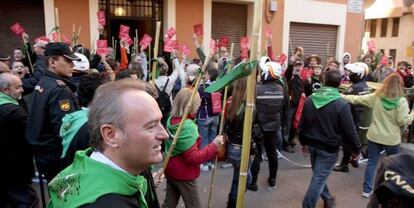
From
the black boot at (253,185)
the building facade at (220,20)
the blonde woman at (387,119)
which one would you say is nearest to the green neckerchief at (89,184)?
the black boot at (253,185)

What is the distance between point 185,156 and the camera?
10.5 feet

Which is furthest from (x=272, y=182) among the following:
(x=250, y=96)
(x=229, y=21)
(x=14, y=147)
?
(x=229, y=21)

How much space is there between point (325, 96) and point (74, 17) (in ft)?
25.3

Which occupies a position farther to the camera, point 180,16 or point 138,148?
point 180,16

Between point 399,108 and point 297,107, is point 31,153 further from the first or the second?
point 297,107

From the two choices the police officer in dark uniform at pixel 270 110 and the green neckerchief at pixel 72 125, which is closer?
the green neckerchief at pixel 72 125

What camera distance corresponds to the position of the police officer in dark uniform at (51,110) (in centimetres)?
303

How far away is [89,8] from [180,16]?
2586mm

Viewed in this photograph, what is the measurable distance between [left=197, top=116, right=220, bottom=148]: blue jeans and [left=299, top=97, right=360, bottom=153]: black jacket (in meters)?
2.15

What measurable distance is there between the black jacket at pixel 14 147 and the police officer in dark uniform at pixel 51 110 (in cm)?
25

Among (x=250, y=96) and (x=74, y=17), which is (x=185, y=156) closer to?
(x=250, y=96)

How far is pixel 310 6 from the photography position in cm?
1275

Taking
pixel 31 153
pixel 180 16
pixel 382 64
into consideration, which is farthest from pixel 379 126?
pixel 180 16

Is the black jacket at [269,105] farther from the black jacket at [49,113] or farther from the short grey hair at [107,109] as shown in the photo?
the short grey hair at [107,109]
